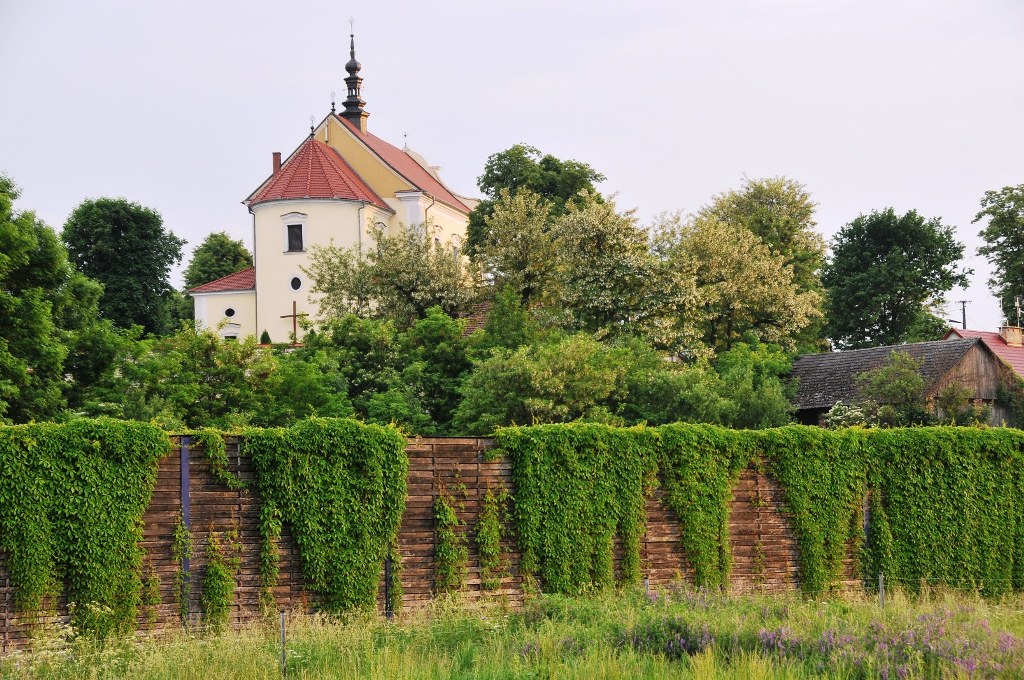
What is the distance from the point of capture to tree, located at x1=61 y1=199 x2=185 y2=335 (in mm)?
71438

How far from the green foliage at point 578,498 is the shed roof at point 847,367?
24.1 m

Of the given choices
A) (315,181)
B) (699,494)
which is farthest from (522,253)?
(699,494)

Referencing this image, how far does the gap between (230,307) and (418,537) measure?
54.6 m

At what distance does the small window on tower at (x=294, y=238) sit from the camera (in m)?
65.4

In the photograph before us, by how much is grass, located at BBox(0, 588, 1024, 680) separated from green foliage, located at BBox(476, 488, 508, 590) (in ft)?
5.82

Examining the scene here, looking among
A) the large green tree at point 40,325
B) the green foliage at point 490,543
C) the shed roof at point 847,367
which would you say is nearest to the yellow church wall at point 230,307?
the shed roof at point 847,367

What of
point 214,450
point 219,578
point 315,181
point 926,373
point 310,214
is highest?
point 315,181

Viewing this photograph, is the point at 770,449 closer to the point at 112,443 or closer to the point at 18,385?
the point at 112,443

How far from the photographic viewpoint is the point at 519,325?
38812mm

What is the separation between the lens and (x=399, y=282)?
46.7 meters

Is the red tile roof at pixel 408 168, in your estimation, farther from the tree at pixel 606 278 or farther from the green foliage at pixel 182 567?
the green foliage at pixel 182 567

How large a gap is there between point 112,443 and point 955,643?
10187mm

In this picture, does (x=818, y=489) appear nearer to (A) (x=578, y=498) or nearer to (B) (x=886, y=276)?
(A) (x=578, y=498)

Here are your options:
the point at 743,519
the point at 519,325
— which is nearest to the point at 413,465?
the point at 743,519
